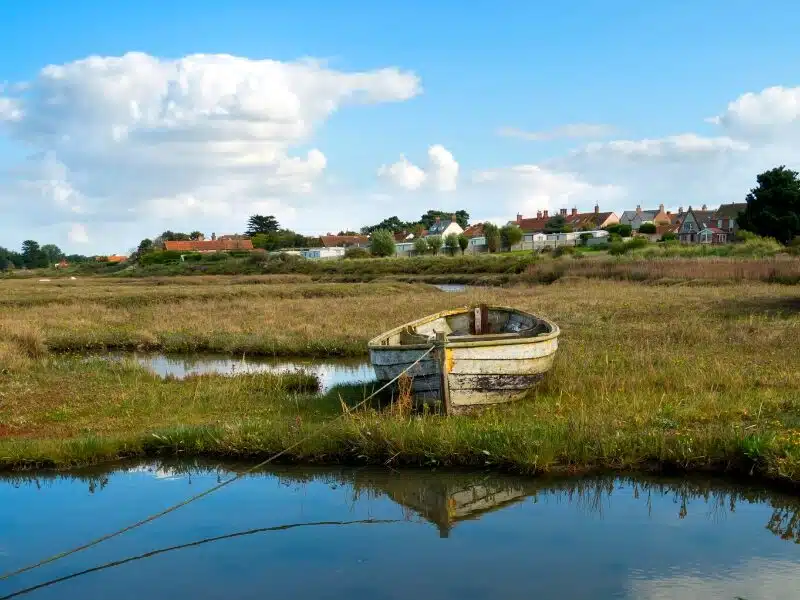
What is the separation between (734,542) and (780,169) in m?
72.5

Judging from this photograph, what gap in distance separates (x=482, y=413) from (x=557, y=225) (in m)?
112

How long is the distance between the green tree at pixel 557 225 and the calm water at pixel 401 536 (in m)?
109

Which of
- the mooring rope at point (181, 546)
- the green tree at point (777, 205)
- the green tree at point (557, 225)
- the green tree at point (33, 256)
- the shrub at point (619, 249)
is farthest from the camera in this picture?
the green tree at point (33, 256)

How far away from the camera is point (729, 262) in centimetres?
3991

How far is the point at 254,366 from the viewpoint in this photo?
18578 millimetres

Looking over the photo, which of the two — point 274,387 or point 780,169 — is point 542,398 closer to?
point 274,387

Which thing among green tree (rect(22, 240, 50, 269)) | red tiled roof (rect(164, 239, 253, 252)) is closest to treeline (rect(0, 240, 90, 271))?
green tree (rect(22, 240, 50, 269))

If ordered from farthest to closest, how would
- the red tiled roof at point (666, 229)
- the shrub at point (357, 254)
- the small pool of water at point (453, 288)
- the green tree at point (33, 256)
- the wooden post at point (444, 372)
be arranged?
the green tree at point (33, 256), the red tiled roof at point (666, 229), the shrub at point (357, 254), the small pool of water at point (453, 288), the wooden post at point (444, 372)

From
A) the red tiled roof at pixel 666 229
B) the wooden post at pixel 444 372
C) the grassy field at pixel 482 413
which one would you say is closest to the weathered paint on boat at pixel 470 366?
the wooden post at pixel 444 372

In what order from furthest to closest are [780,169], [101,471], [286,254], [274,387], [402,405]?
[286,254]
[780,169]
[274,387]
[402,405]
[101,471]

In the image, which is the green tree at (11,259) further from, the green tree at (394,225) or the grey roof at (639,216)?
the grey roof at (639,216)

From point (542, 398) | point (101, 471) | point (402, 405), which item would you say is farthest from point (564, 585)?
point (101, 471)

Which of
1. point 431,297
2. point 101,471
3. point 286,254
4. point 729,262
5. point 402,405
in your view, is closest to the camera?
point 101,471

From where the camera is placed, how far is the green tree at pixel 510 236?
100938 mm
